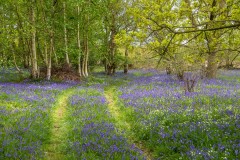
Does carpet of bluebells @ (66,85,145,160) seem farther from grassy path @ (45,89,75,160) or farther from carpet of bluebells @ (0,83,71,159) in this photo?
carpet of bluebells @ (0,83,71,159)

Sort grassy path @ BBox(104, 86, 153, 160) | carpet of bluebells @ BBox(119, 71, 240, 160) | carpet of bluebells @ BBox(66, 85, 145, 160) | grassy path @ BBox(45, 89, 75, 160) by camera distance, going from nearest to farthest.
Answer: carpet of bluebells @ BBox(119, 71, 240, 160), carpet of bluebells @ BBox(66, 85, 145, 160), grassy path @ BBox(45, 89, 75, 160), grassy path @ BBox(104, 86, 153, 160)

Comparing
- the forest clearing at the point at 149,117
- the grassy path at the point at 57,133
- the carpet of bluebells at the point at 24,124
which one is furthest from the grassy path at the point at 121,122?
the carpet of bluebells at the point at 24,124

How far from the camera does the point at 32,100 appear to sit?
1383 centimetres

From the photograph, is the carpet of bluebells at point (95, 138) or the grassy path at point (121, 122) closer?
the carpet of bluebells at point (95, 138)

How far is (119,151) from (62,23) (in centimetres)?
1946

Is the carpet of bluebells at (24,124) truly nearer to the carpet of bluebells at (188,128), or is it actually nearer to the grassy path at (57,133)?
the grassy path at (57,133)

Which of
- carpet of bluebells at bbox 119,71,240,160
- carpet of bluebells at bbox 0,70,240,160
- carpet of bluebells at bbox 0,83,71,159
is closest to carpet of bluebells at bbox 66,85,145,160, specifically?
carpet of bluebells at bbox 0,70,240,160

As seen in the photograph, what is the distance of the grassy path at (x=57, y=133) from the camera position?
7.57 meters

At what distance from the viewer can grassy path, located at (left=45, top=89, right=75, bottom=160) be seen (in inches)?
298

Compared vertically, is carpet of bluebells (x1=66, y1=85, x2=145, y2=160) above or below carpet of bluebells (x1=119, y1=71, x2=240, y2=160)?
below

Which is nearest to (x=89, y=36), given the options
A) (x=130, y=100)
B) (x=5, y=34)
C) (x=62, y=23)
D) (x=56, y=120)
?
(x=62, y=23)

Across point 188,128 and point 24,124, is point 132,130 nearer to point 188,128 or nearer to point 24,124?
point 188,128

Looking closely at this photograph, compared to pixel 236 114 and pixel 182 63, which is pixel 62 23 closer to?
pixel 182 63

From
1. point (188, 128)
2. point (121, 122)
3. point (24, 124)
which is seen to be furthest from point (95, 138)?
Answer: point (188, 128)
